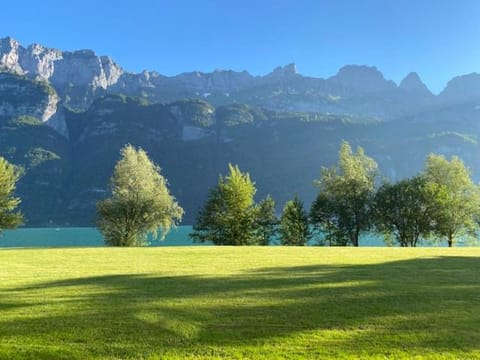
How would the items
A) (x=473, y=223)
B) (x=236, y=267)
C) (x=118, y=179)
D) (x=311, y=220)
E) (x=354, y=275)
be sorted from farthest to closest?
1. (x=311, y=220)
2. (x=473, y=223)
3. (x=118, y=179)
4. (x=236, y=267)
5. (x=354, y=275)

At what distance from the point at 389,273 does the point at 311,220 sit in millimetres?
45584

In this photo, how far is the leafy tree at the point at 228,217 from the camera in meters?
59.3

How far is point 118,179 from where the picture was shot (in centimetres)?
5188

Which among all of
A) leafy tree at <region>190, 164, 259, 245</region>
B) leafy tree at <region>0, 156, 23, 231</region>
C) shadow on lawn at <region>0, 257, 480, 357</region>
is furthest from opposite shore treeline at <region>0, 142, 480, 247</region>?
shadow on lawn at <region>0, 257, 480, 357</region>

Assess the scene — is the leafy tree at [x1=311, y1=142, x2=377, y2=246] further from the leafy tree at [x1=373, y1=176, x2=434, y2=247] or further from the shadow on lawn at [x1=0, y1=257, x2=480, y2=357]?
the shadow on lawn at [x1=0, y1=257, x2=480, y2=357]

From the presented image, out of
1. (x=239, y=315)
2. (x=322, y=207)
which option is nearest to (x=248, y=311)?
(x=239, y=315)

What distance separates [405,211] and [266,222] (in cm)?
2022

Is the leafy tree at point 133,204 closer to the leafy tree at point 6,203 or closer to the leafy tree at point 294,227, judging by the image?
the leafy tree at point 6,203

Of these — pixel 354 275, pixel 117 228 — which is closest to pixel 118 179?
pixel 117 228

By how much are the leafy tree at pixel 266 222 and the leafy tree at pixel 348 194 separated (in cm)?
865

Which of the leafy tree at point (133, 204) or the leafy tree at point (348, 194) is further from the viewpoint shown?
the leafy tree at point (348, 194)

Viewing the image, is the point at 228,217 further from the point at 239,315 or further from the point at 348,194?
the point at 239,315

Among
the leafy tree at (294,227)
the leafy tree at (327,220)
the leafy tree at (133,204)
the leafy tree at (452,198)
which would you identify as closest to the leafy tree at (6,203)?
the leafy tree at (133,204)

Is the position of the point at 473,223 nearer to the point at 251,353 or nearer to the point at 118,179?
the point at 118,179
